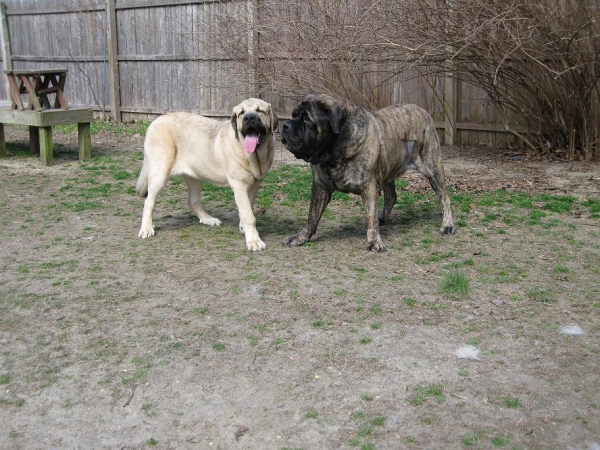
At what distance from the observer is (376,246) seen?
21.9 ft

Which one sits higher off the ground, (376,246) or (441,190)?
(441,190)

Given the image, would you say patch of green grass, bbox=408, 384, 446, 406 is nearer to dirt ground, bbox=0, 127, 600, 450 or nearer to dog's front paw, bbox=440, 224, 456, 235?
dirt ground, bbox=0, 127, 600, 450

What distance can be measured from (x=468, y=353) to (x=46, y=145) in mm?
8711

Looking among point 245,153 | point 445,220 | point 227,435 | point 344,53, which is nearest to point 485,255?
point 445,220

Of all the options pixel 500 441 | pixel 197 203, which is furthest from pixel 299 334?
pixel 197 203

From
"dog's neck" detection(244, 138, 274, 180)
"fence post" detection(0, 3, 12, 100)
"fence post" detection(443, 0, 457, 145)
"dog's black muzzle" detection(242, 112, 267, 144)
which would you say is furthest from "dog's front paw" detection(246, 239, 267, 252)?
"fence post" detection(0, 3, 12, 100)

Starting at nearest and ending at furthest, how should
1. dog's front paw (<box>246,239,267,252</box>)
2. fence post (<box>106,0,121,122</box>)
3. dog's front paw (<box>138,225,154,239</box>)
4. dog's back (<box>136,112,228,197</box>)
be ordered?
dog's front paw (<box>246,239,267,252</box>)
dog's back (<box>136,112,228,197</box>)
dog's front paw (<box>138,225,154,239</box>)
fence post (<box>106,0,121,122</box>)

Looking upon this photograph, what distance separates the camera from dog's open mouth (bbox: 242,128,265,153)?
257 inches

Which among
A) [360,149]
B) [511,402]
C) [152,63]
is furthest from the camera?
[152,63]

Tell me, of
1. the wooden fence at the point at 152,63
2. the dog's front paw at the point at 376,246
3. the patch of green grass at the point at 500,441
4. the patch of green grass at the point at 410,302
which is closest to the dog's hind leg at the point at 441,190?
the dog's front paw at the point at 376,246

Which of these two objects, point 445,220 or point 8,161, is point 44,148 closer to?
point 8,161

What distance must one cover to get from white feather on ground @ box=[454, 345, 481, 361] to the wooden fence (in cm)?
779

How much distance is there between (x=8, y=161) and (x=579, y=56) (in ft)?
29.0

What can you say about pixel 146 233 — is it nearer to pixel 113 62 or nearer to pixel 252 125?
pixel 252 125
